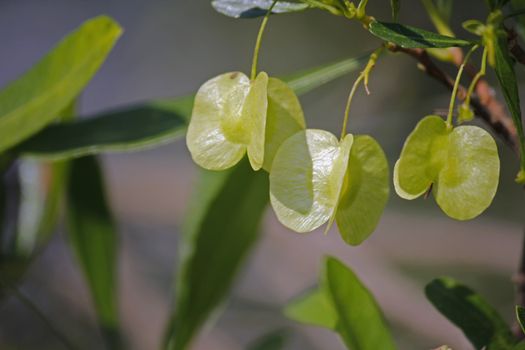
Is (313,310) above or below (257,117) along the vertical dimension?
below

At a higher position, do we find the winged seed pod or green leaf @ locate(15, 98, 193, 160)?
the winged seed pod

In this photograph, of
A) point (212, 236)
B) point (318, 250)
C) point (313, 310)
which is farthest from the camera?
point (318, 250)

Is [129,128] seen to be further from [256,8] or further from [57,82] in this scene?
[256,8]

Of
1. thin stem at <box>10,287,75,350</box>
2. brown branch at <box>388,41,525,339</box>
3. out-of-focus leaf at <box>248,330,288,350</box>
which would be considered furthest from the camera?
out-of-focus leaf at <box>248,330,288,350</box>

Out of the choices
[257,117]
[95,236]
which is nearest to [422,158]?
[257,117]

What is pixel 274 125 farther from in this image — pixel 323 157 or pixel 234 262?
pixel 234 262

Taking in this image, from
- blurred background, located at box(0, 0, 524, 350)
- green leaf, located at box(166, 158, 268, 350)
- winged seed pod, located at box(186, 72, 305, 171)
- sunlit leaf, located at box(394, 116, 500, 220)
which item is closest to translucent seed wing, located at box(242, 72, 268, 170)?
winged seed pod, located at box(186, 72, 305, 171)

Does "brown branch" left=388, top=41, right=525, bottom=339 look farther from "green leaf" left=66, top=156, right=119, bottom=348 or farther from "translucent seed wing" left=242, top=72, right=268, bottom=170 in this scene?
"green leaf" left=66, top=156, right=119, bottom=348
